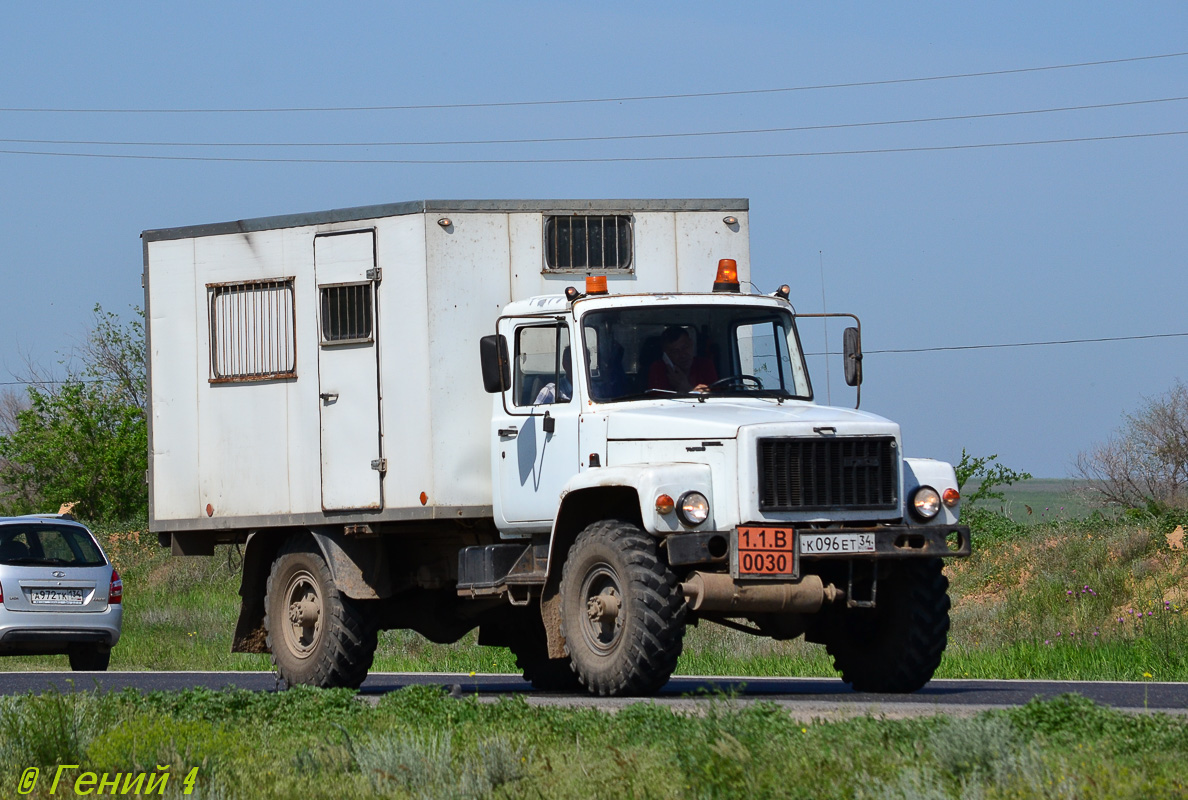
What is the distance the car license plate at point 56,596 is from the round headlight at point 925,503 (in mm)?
10975

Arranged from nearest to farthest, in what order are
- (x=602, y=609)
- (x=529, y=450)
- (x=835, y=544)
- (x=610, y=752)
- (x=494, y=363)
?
(x=610, y=752), (x=835, y=544), (x=602, y=609), (x=494, y=363), (x=529, y=450)

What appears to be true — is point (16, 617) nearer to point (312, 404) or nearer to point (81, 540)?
point (81, 540)

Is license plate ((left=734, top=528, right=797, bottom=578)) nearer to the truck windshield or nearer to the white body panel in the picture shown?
the truck windshield

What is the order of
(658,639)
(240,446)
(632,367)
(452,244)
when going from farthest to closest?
(240,446)
(452,244)
(632,367)
(658,639)

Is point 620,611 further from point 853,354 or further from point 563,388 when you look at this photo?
point 853,354

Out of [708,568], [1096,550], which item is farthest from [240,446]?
[1096,550]

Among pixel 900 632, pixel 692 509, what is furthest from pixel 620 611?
pixel 900 632

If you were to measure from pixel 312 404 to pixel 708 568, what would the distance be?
168 inches

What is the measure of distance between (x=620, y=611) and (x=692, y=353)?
2.21m

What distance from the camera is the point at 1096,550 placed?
93.4 feet

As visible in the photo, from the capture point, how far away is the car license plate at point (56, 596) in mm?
19375

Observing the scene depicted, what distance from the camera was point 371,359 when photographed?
1405cm

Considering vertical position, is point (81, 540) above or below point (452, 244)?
below

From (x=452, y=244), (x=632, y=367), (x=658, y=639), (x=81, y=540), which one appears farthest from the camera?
(x=81, y=540)
